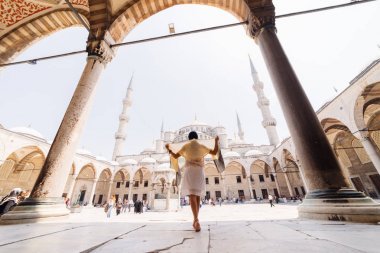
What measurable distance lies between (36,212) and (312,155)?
411 cm

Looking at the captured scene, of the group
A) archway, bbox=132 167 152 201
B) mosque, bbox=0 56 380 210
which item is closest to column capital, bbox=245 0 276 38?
mosque, bbox=0 56 380 210

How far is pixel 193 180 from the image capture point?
2053mm

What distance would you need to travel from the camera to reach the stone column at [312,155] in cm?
217

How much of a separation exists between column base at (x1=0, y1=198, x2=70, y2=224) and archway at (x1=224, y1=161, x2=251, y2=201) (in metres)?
24.2

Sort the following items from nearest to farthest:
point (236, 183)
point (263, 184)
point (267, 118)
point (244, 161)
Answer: point (244, 161) → point (267, 118) → point (263, 184) → point (236, 183)

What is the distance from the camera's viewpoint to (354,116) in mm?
9625

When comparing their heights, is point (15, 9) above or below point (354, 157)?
above

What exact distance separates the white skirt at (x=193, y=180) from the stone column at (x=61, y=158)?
2.24 m

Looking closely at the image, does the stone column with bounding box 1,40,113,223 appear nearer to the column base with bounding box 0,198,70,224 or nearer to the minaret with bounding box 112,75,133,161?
the column base with bounding box 0,198,70,224

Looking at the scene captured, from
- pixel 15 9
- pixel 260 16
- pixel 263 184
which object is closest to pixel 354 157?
pixel 263 184

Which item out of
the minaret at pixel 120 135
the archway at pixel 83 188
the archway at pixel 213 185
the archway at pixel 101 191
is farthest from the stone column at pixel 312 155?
the archway at pixel 101 191

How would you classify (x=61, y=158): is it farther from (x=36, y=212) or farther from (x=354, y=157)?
(x=354, y=157)

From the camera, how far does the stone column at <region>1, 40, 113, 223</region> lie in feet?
8.67

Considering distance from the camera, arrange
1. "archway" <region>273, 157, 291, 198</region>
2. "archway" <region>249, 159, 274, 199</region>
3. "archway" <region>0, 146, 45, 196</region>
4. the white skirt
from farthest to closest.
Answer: "archway" <region>249, 159, 274, 199</region>
"archway" <region>273, 157, 291, 198</region>
"archway" <region>0, 146, 45, 196</region>
the white skirt
